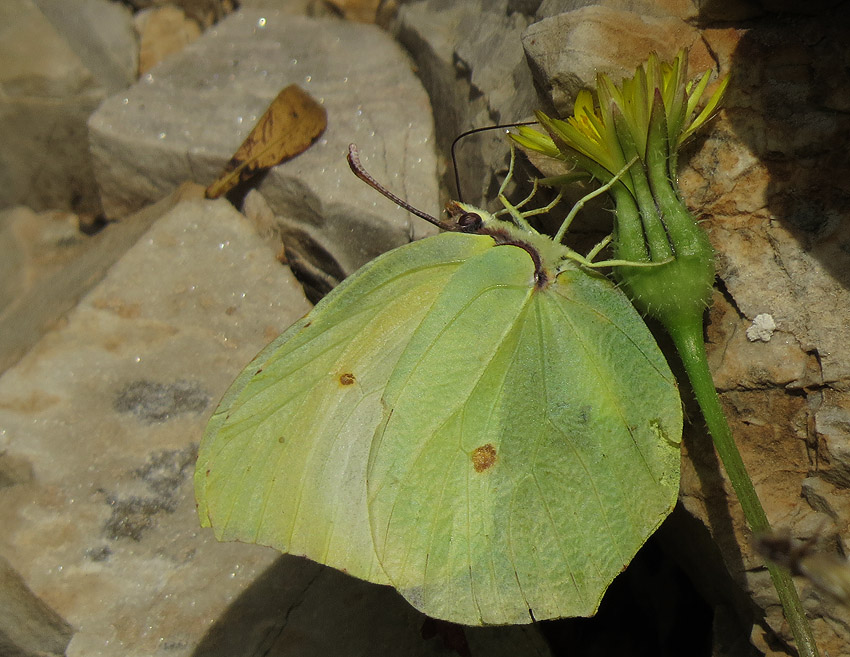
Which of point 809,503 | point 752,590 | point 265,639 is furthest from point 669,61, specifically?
point 265,639

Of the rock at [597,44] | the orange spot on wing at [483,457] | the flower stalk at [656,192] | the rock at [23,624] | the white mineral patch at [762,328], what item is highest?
the rock at [597,44]

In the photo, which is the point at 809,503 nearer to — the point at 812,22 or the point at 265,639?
the point at 812,22

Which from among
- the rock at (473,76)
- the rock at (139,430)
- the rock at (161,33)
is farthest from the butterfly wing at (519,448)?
the rock at (161,33)

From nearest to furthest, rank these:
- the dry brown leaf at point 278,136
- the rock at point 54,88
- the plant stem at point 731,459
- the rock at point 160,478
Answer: the plant stem at point 731,459
the rock at point 160,478
the dry brown leaf at point 278,136
the rock at point 54,88

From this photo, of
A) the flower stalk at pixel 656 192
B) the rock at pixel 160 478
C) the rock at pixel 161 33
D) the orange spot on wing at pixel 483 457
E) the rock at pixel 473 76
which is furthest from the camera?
the rock at pixel 161 33

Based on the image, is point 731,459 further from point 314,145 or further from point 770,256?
point 314,145

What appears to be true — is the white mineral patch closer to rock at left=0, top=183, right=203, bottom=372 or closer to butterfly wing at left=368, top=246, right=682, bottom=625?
butterfly wing at left=368, top=246, right=682, bottom=625

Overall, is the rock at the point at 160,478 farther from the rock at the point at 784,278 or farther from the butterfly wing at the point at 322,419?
the rock at the point at 784,278

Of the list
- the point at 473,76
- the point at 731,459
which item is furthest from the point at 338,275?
the point at 731,459
